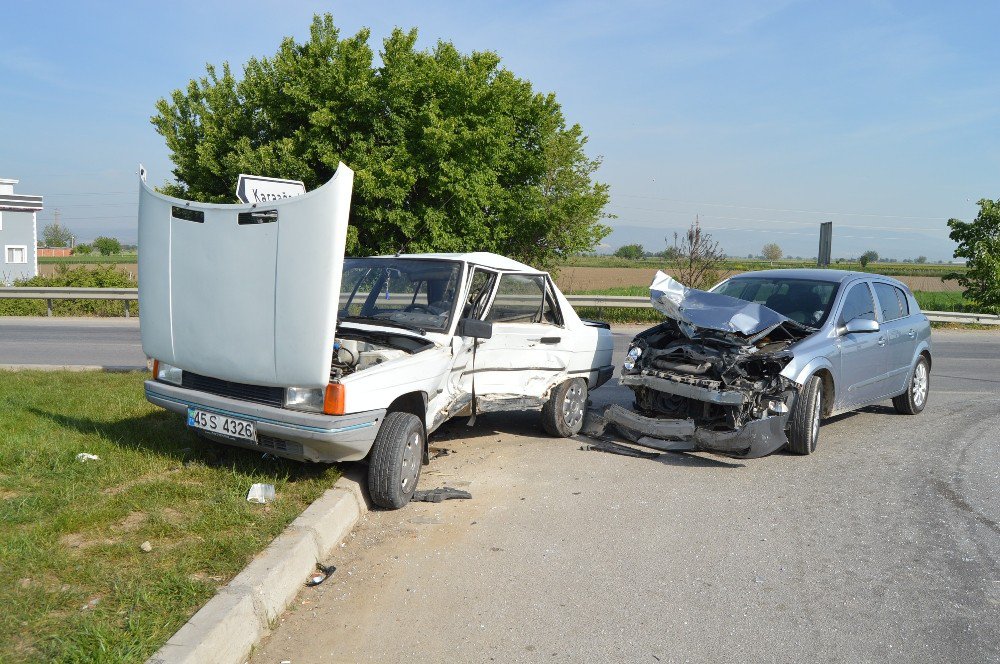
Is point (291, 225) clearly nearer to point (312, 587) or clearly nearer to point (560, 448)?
point (312, 587)

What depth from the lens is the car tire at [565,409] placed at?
24.4ft

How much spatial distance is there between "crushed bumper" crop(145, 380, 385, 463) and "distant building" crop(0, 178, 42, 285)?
4848 centimetres

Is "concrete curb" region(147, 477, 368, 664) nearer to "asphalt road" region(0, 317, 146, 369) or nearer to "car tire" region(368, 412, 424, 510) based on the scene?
"car tire" region(368, 412, 424, 510)

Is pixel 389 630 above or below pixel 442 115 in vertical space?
below

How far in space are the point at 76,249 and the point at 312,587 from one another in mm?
123167

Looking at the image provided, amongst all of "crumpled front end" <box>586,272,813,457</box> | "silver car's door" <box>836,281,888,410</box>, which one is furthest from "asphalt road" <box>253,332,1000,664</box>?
"silver car's door" <box>836,281,888,410</box>

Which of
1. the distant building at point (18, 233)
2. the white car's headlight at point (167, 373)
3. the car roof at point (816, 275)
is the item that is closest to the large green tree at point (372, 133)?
the car roof at point (816, 275)

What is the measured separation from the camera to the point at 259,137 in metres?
23.0

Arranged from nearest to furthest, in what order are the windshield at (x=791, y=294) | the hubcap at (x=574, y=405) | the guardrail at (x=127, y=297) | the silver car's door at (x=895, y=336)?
1. the hubcap at (x=574, y=405)
2. the windshield at (x=791, y=294)
3. the silver car's door at (x=895, y=336)
4. the guardrail at (x=127, y=297)

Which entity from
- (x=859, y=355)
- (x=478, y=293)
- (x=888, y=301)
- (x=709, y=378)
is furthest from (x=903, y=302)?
(x=478, y=293)

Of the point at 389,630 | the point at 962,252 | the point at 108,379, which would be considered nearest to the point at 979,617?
the point at 389,630

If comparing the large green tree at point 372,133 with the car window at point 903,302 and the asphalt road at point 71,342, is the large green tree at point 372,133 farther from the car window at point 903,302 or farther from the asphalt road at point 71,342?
the car window at point 903,302

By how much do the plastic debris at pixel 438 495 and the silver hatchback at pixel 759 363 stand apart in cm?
214

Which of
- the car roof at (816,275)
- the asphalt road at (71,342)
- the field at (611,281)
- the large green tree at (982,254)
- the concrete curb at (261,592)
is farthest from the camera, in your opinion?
the field at (611,281)
